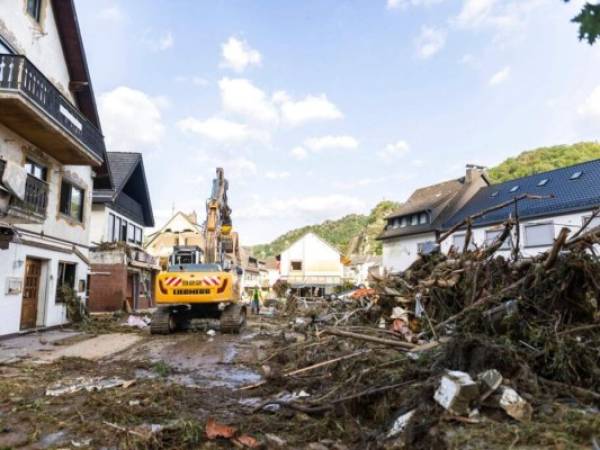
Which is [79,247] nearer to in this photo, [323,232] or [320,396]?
[320,396]

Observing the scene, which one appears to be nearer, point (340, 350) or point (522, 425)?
point (522, 425)

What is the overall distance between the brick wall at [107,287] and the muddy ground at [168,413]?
43.5 ft

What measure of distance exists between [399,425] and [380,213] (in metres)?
93.5

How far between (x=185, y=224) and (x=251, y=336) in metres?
36.6

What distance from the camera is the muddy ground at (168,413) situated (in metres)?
3.40

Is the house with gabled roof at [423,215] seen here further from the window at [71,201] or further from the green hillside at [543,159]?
the green hillside at [543,159]

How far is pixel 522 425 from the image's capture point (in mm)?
3414

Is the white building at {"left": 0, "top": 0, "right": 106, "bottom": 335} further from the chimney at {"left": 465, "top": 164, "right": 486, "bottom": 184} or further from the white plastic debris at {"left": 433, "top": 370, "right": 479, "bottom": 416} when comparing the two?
the chimney at {"left": 465, "top": 164, "right": 486, "bottom": 184}

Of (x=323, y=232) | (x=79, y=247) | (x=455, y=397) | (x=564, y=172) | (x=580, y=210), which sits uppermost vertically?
(x=323, y=232)

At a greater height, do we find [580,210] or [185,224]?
[185,224]

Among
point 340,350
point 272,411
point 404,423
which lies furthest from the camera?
point 340,350

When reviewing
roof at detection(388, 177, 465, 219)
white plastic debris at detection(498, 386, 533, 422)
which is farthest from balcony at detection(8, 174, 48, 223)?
roof at detection(388, 177, 465, 219)

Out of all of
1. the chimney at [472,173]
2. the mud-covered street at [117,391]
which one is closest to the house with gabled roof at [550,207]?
the chimney at [472,173]

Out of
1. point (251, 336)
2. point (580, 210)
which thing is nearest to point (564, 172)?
point (580, 210)
